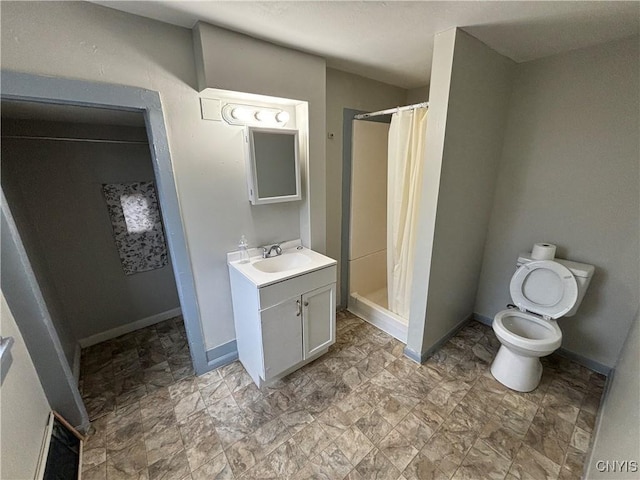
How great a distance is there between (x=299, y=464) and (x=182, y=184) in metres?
1.70

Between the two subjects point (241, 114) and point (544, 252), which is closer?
point (241, 114)

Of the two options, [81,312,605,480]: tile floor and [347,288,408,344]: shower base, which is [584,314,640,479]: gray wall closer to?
[81,312,605,480]: tile floor

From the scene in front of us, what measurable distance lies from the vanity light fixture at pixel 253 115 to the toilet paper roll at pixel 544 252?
2.06m

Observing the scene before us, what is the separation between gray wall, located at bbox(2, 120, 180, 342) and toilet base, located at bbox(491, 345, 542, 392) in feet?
9.91

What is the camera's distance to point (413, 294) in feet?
6.35

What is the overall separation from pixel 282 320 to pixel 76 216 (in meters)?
1.88

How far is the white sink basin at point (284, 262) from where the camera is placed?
193 centimetres

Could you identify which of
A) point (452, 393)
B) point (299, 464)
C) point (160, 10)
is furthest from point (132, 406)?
point (160, 10)

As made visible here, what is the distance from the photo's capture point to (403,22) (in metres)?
1.35

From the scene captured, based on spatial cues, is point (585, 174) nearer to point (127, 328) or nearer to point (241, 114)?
point (241, 114)

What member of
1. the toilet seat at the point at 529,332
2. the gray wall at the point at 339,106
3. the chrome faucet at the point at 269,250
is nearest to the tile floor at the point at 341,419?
the toilet seat at the point at 529,332

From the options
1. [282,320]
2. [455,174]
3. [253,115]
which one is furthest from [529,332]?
[253,115]

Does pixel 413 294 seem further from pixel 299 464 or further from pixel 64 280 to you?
pixel 64 280

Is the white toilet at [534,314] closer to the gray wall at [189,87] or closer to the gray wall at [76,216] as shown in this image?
the gray wall at [189,87]
